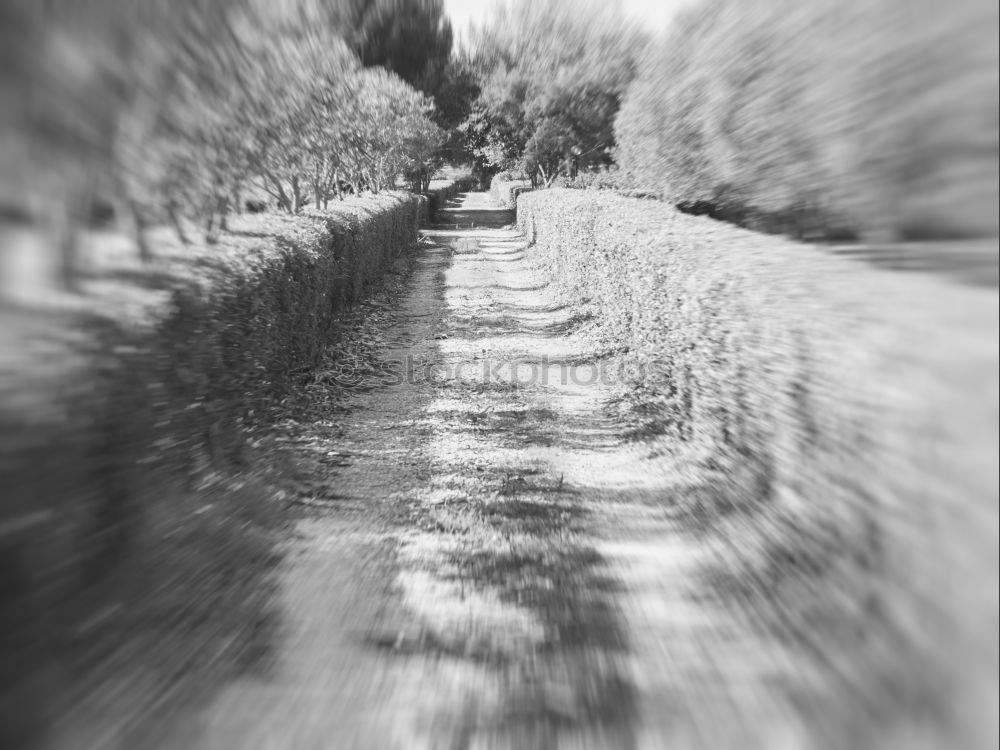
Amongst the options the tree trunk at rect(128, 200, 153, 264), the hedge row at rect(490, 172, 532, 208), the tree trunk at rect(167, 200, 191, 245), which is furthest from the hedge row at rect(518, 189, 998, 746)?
the hedge row at rect(490, 172, 532, 208)

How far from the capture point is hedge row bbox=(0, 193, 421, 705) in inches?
92.7

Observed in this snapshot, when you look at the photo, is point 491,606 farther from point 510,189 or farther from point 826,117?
point 510,189

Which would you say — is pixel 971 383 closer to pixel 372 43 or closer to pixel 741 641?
pixel 741 641

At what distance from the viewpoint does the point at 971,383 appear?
87.3 inches

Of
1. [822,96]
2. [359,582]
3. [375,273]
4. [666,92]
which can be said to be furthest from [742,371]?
[375,273]

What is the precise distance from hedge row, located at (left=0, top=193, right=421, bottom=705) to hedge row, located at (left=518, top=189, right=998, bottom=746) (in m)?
3.03

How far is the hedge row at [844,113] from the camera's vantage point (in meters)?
3.29

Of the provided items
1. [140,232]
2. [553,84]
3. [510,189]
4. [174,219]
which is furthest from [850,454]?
[510,189]

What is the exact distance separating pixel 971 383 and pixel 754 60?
20.0ft

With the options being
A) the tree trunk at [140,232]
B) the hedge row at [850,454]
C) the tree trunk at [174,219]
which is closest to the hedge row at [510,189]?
the hedge row at [850,454]

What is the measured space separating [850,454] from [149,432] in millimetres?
3346

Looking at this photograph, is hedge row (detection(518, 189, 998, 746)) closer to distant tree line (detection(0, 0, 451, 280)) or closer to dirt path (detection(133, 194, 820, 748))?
dirt path (detection(133, 194, 820, 748))

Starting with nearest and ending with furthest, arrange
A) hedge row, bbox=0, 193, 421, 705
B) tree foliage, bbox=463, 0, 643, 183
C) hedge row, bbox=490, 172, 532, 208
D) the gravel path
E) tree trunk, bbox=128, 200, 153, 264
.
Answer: hedge row, bbox=0, 193, 421, 705
the gravel path
tree trunk, bbox=128, 200, 153, 264
tree foliage, bbox=463, 0, 643, 183
hedge row, bbox=490, 172, 532, 208

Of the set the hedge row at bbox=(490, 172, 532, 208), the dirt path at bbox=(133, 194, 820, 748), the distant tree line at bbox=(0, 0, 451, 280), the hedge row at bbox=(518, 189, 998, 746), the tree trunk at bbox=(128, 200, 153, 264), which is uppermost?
the hedge row at bbox=(490, 172, 532, 208)
